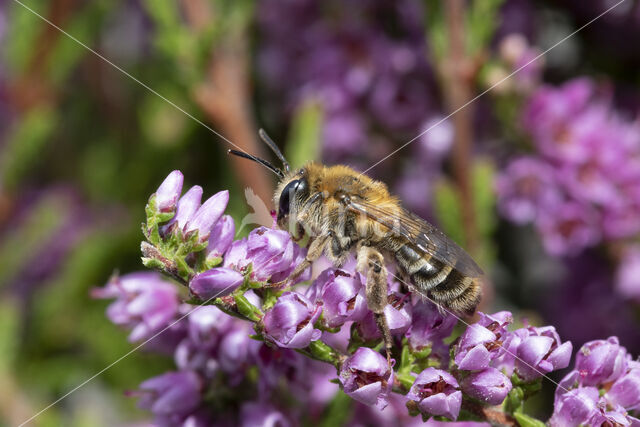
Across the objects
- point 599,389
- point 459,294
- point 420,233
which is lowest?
point 599,389

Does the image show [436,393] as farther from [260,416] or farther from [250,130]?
[250,130]

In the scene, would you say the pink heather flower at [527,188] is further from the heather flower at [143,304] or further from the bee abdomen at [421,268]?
the heather flower at [143,304]

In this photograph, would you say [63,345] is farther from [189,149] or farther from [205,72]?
[205,72]

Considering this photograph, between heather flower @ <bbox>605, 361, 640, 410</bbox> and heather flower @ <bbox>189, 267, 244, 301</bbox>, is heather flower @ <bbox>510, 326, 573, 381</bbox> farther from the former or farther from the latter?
heather flower @ <bbox>189, 267, 244, 301</bbox>

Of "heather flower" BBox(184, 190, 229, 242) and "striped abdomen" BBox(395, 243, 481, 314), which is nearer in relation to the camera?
"heather flower" BBox(184, 190, 229, 242)

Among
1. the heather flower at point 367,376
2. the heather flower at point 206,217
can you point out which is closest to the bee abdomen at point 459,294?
the heather flower at point 367,376

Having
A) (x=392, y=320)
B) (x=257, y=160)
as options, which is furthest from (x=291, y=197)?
(x=392, y=320)

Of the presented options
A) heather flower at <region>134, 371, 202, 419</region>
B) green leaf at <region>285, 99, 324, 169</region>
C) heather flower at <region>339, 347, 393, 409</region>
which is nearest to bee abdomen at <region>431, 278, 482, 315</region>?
heather flower at <region>339, 347, 393, 409</region>
